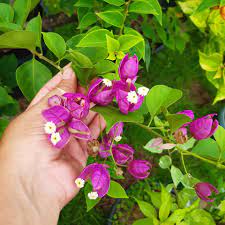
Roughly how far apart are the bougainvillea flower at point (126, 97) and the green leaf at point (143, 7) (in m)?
0.21

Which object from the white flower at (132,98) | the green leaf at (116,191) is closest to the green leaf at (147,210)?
the green leaf at (116,191)

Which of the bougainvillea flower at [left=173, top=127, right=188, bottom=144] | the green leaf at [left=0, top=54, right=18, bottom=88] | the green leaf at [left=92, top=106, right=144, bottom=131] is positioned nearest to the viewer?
the green leaf at [left=92, top=106, right=144, bottom=131]

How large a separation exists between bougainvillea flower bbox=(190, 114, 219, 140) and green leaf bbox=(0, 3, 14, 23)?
43cm

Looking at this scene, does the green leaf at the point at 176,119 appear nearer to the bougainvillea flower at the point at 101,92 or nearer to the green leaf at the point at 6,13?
the bougainvillea flower at the point at 101,92

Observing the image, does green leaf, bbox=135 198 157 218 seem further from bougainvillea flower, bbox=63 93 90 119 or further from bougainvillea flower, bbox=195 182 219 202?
bougainvillea flower, bbox=63 93 90 119

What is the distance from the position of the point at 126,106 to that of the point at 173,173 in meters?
0.23

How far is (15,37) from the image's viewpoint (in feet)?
2.10

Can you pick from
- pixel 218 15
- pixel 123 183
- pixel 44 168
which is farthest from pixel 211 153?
pixel 123 183

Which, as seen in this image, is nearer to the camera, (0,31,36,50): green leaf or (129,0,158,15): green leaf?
(0,31,36,50): green leaf

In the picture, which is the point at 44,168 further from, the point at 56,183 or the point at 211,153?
the point at 211,153

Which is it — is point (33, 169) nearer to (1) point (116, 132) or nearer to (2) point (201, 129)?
(1) point (116, 132)

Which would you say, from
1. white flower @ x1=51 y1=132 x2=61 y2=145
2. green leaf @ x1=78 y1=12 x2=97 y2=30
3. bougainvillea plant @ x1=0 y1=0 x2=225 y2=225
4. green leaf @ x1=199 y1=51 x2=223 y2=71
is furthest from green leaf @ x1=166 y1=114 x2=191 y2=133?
green leaf @ x1=199 y1=51 x2=223 y2=71

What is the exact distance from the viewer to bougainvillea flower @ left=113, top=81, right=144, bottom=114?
62 cm

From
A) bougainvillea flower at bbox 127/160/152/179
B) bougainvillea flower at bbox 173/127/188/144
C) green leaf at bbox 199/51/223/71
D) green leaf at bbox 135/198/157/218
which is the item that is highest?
bougainvillea flower at bbox 173/127/188/144
